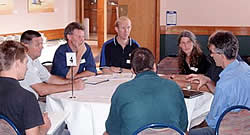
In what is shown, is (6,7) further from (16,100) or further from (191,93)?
(16,100)

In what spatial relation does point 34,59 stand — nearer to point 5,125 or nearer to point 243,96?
point 5,125

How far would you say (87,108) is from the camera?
3443mm

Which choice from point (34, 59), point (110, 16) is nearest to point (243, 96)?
point (34, 59)

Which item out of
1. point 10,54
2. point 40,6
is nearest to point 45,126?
point 10,54

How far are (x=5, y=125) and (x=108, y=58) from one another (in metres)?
2.96

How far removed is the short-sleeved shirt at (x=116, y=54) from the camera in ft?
17.2

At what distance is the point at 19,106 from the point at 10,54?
37 centimetres

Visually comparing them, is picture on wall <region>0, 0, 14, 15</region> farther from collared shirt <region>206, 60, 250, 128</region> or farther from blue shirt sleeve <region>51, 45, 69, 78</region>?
collared shirt <region>206, 60, 250, 128</region>

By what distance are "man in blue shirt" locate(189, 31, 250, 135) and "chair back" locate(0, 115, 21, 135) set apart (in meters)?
1.42

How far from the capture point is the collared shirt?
297 cm

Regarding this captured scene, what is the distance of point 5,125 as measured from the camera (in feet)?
7.89

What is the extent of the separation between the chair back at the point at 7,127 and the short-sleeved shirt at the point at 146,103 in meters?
0.63

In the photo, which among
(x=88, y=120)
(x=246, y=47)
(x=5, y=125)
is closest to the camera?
(x=5, y=125)

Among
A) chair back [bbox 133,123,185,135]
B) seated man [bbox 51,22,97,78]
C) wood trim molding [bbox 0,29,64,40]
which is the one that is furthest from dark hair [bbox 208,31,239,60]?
wood trim molding [bbox 0,29,64,40]
